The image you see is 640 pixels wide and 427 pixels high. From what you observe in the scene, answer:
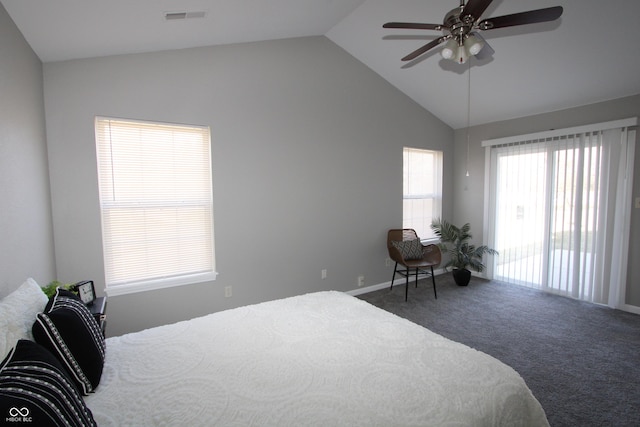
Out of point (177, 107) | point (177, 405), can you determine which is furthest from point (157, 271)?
point (177, 405)

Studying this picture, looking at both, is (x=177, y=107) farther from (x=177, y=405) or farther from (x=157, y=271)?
(x=177, y=405)

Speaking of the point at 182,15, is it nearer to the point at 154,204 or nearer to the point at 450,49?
the point at 154,204

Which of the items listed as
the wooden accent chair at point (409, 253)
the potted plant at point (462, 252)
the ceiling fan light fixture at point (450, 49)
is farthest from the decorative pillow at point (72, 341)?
the potted plant at point (462, 252)

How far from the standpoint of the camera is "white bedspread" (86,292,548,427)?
3.85 feet

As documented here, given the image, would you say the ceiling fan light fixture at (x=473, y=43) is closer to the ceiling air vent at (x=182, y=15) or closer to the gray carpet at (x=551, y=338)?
the ceiling air vent at (x=182, y=15)

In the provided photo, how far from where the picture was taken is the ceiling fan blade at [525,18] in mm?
1749

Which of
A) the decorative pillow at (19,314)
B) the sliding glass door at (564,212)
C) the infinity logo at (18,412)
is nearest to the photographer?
the infinity logo at (18,412)

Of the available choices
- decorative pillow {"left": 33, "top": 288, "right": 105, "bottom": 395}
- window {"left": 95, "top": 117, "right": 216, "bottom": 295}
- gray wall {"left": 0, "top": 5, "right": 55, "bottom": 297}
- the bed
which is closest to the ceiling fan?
the bed

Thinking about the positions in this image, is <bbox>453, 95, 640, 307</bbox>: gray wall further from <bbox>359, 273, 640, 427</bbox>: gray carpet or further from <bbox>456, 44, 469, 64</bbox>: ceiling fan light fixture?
<bbox>456, 44, 469, 64</bbox>: ceiling fan light fixture

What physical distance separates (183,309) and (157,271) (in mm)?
447

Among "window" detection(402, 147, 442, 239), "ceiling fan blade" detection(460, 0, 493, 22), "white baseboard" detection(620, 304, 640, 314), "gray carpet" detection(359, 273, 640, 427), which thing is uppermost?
"ceiling fan blade" detection(460, 0, 493, 22)

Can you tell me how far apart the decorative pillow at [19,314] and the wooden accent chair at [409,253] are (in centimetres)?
346

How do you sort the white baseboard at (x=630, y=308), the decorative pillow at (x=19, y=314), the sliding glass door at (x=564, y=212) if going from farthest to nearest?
the sliding glass door at (x=564, y=212) → the white baseboard at (x=630, y=308) → the decorative pillow at (x=19, y=314)

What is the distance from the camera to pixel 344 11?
312 cm
